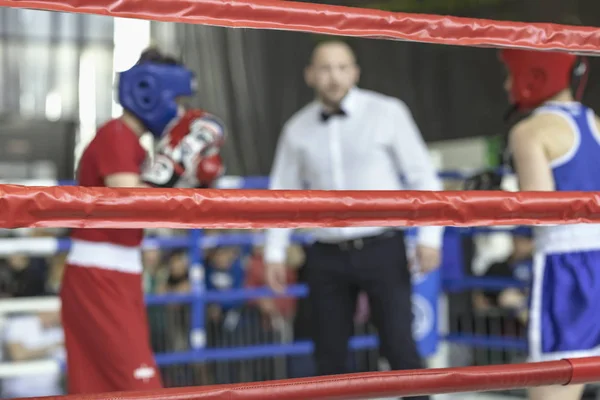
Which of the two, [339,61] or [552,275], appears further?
[339,61]

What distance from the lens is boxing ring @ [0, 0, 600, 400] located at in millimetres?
1112

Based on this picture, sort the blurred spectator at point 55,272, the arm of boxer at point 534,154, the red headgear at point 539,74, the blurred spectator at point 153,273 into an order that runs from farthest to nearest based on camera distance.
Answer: the blurred spectator at point 153,273
the blurred spectator at point 55,272
the red headgear at point 539,74
the arm of boxer at point 534,154

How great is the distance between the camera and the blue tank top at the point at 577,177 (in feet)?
6.12

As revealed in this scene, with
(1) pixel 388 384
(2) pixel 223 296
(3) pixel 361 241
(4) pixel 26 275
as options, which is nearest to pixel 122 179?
(3) pixel 361 241

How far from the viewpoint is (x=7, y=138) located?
7.28 meters

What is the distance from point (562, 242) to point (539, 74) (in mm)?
370

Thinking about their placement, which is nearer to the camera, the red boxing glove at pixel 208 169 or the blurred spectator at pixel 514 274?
the red boxing glove at pixel 208 169

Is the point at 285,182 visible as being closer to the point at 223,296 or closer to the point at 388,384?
the point at 223,296

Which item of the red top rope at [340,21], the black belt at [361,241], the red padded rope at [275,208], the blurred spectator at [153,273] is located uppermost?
the red top rope at [340,21]

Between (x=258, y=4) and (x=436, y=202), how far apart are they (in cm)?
37

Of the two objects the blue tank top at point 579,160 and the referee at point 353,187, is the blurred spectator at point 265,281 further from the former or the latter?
the blue tank top at point 579,160

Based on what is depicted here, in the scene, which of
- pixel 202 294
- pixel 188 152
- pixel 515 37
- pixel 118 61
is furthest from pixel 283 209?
pixel 118 61

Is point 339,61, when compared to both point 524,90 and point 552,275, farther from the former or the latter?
point 552,275

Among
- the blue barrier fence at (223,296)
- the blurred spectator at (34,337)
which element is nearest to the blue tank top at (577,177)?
the blue barrier fence at (223,296)
